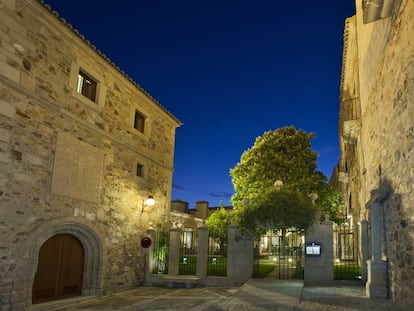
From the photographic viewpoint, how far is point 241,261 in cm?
1273

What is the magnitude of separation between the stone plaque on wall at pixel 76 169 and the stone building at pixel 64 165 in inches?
1.2

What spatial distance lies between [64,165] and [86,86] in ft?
9.55

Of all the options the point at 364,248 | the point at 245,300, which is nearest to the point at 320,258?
the point at 364,248

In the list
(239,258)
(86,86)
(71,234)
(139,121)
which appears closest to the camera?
(71,234)

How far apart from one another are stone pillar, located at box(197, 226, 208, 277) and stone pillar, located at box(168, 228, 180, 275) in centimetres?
92

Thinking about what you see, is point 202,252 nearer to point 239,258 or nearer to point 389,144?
point 239,258

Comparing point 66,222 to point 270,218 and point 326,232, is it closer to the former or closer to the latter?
point 270,218

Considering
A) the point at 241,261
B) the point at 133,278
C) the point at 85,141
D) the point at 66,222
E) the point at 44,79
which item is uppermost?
the point at 44,79

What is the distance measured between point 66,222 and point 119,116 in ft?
14.5

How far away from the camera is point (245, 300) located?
8406mm

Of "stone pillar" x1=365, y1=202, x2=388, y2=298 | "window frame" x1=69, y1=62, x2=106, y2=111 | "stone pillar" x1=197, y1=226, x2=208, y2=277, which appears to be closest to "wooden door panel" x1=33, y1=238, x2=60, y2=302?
"window frame" x1=69, y1=62, x2=106, y2=111

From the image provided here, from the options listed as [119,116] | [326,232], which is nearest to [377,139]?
[326,232]

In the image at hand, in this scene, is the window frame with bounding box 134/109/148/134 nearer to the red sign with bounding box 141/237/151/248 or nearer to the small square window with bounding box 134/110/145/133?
the small square window with bounding box 134/110/145/133

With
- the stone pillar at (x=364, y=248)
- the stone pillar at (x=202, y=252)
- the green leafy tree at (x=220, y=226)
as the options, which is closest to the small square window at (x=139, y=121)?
the stone pillar at (x=202, y=252)
